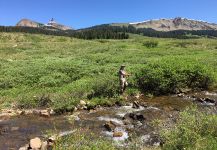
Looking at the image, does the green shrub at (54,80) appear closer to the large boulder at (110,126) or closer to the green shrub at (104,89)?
the green shrub at (104,89)

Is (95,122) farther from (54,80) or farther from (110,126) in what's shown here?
(54,80)

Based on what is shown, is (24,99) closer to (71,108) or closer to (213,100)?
(71,108)

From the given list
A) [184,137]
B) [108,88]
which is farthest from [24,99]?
[184,137]

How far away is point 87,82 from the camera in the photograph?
3120 centimetres

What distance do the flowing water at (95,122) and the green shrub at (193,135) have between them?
3666 mm

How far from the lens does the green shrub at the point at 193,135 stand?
1231 centimetres

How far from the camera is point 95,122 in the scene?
2153 cm

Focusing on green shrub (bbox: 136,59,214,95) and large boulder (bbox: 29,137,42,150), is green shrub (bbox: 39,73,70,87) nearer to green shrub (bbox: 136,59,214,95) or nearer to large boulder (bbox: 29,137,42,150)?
green shrub (bbox: 136,59,214,95)

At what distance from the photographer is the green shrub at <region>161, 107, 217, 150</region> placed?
1231 centimetres

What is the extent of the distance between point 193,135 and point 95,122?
968cm

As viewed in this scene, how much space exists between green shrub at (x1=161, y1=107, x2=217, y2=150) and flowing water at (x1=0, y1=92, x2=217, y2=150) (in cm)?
367

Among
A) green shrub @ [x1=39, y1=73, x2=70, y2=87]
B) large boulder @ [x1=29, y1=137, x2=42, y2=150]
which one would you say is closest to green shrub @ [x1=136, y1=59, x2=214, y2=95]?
green shrub @ [x1=39, y1=73, x2=70, y2=87]

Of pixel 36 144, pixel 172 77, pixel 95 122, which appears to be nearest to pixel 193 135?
pixel 36 144

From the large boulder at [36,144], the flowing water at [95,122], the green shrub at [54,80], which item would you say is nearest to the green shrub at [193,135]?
the flowing water at [95,122]
